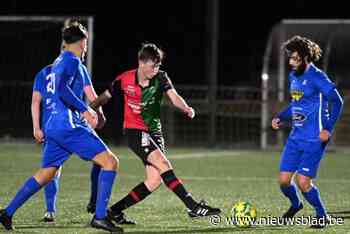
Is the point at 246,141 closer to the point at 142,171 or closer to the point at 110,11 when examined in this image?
the point at 142,171

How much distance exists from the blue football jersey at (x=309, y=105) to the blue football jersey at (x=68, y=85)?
207cm

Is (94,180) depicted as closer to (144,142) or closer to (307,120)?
(144,142)

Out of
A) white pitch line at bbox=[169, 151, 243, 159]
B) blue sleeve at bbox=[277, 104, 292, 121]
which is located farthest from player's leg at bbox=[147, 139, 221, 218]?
white pitch line at bbox=[169, 151, 243, 159]

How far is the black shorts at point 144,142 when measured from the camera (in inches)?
348

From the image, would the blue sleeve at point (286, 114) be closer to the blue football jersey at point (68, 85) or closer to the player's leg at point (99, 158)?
the player's leg at point (99, 158)

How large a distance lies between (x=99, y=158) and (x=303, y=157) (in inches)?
78.5

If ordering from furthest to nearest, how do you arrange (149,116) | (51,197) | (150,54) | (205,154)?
(205,154), (51,197), (149,116), (150,54)

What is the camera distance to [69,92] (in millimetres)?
8031

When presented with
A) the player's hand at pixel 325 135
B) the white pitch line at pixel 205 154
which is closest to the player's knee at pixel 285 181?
the player's hand at pixel 325 135

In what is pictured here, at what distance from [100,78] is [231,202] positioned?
2184 centimetres

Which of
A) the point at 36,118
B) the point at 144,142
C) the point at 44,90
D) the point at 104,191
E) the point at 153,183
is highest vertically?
the point at 44,90

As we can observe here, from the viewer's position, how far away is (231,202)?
1094 centimetres

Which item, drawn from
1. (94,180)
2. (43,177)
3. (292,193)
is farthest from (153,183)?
(292,193)

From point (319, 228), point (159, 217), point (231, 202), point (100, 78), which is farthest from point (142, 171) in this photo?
point (100, 78)
